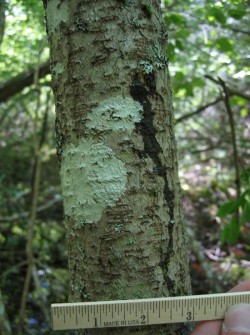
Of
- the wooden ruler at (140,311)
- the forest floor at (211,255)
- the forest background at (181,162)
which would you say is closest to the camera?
the wooden ruler at (140,311)

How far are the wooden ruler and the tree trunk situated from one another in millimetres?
25

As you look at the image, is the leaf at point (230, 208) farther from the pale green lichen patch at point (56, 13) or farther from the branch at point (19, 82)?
the branch at point (19, 82)

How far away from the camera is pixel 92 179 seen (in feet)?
3.06

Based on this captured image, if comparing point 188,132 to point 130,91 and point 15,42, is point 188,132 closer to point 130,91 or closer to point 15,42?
point 15,42

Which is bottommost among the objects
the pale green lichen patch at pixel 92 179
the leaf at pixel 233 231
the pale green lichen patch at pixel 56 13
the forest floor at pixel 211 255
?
the forest floor at pixel 211 255

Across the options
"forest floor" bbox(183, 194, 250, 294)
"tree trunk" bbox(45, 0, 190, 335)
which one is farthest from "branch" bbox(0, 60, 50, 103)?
"tree trunk" bbox(45, 0, 190, 335)

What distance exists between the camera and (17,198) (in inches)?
162

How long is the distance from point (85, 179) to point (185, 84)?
1.70 m

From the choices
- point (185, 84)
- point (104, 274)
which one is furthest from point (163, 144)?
point (185, 84)

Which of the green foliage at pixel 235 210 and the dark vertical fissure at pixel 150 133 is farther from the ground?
the dark vertical fissure at pixel 150 133

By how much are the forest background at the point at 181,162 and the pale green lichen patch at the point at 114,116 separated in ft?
3.01

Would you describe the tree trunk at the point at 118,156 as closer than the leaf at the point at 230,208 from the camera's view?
Yes

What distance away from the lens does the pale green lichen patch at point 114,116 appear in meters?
0.93

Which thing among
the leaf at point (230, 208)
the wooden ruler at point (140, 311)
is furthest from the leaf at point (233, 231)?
the wooden ruler at point (140, 311)
